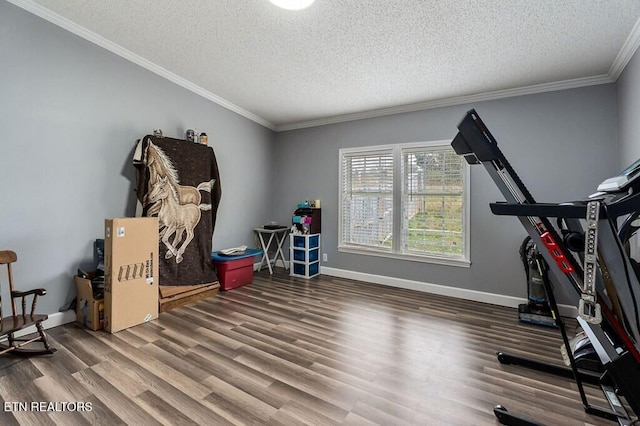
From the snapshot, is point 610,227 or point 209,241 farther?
point 209,241

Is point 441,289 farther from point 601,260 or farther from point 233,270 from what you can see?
point 233,270

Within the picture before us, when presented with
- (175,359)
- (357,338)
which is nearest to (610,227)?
(357,338)

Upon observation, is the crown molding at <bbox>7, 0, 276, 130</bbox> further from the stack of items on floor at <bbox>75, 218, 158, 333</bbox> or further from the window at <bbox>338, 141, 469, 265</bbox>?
the window at <bbox>338, 141, 469, 265</bbox>

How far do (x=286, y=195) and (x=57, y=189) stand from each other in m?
3.20

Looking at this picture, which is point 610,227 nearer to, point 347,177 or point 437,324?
point 437,324

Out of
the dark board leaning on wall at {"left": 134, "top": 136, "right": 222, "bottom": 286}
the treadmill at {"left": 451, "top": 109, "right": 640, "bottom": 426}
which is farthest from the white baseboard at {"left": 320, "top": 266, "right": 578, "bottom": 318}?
the dark board leaning on wall at {"left": 134, "top": 136, "right": 222, "bottom": 286}

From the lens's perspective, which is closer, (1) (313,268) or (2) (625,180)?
(2) (625,180)

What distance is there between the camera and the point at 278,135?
206 inches

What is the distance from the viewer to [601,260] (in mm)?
1242

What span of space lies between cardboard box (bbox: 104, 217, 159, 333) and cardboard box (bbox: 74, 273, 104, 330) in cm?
6

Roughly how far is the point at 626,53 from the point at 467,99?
4.56 feet

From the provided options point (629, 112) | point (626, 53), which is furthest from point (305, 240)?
point (626, 53)

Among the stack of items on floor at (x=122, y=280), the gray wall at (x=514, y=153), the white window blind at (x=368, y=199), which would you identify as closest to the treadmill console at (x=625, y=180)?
the gray wall at (x=514, y=153)

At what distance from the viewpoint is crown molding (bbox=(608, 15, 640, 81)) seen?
223 centimetres
